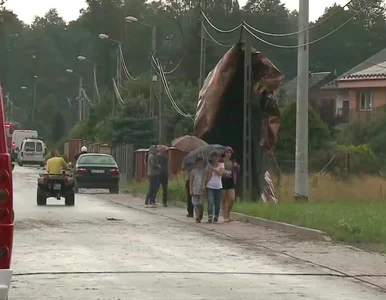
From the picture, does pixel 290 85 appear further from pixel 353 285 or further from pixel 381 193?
pixel 353 285

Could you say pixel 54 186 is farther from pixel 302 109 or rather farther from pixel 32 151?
pixel 32 151

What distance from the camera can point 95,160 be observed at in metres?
39.8

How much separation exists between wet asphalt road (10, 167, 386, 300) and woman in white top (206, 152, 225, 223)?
5.85 ft

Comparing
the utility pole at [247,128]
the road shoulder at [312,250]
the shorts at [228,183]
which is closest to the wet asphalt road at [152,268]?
the road shoulder at [312,250]

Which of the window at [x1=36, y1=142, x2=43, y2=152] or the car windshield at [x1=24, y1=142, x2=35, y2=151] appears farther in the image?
the window at [x1=36, y1=142, x2=43, y2=152]

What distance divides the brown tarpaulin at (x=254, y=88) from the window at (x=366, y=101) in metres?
34.1

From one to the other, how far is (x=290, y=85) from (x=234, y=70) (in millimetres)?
58959

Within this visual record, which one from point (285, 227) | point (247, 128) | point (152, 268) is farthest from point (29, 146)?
point (152, 268)

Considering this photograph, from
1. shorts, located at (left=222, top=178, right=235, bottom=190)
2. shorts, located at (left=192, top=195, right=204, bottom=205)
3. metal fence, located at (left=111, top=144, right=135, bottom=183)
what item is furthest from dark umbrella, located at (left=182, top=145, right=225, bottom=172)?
metal fence, located at (left=111, top=144, right=135, bottom=183)

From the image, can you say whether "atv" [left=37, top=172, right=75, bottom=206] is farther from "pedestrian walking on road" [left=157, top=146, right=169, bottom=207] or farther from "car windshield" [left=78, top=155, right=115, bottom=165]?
"car windshield" [left=78, top=155, right=115, bottom=165]

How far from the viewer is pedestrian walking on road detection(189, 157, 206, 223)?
2367 centimetres

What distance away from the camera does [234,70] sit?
30188 mm

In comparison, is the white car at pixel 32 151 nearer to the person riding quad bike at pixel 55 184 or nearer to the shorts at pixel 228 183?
the person riding quad bike at pixel 55 184

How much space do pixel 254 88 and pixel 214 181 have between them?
7.00 metres
